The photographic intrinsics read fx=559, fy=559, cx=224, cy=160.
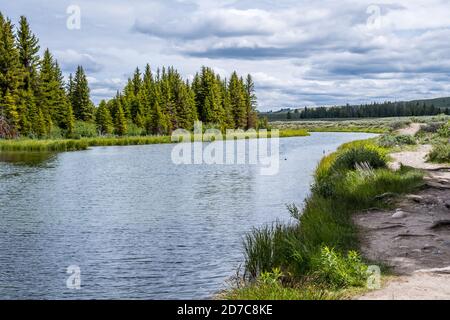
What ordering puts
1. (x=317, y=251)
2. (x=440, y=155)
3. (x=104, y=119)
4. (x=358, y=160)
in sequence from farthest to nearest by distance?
(x=104, y=119), (x=440, y=155), (x=358, y=160), (x=317, y=251)

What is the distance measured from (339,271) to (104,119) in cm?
7997

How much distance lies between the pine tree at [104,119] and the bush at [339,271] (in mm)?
78538

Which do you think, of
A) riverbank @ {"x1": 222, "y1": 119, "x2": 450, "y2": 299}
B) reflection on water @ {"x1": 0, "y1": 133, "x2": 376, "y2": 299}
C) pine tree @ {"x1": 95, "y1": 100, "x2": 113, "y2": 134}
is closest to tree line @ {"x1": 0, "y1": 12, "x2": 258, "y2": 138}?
pine tree @ {"x1": 95, "y1": 100, "x2": 113, "y2": 134}

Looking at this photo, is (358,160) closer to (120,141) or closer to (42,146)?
(42,146)

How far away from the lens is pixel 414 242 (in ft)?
38.1

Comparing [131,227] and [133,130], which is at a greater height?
[133,130]

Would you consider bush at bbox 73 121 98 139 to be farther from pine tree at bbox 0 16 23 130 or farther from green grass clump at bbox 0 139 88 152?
green grass clump at bbox 0 139 88 152

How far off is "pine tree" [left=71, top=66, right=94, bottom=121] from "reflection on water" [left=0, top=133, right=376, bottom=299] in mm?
55132

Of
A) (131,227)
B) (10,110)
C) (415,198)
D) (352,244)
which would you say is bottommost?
(131,227)

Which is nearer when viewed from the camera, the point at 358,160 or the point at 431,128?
the point at 358,160

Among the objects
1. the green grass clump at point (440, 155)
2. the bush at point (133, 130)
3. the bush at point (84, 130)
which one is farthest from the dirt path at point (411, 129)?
the bush at point (133, 130)

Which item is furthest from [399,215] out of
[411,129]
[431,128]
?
[411,129]
